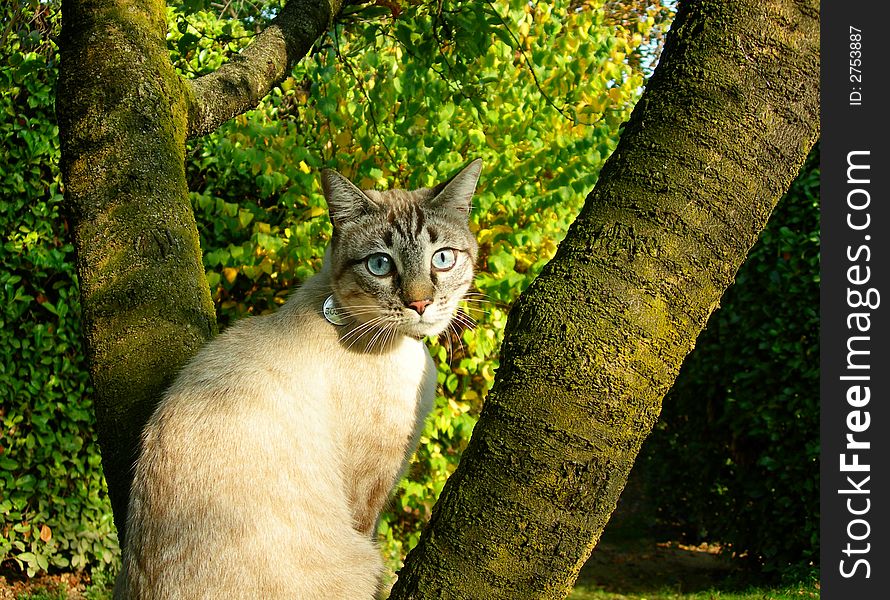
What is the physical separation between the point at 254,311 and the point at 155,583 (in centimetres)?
351

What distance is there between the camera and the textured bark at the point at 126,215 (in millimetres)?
2188

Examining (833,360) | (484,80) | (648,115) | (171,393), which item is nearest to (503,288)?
(484,80)

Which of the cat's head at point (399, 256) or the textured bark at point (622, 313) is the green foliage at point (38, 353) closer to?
the cat's head at point (399, 256)

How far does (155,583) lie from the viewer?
1.91 meters

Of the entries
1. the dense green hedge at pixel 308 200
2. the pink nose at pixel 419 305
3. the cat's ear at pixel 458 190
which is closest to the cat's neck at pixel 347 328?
the pink nose at pixel 419 305

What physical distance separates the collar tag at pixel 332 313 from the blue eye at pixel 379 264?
7.2 inches

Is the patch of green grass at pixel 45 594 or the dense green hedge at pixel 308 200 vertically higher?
the dense green hedge at pixel 308 200

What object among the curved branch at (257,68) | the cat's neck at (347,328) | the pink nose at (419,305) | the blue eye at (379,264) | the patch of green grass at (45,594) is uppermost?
the curved branch at (257,68)

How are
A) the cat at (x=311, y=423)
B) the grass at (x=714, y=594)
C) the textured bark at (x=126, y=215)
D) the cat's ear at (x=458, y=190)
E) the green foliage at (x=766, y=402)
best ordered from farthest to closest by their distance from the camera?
1. the green foliage at (x=766, y=402)
2. the grass at (x=714, y=594)
3. the cat's ear at (x=458, y=190)
4. the textured bark at (x=126, y=215)
5. the cat at (x=311, y=423)

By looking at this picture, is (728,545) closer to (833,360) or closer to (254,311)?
(833,360)

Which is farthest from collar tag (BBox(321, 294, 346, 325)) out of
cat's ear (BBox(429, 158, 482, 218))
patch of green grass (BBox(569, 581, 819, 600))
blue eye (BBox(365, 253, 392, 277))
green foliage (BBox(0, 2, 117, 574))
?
patch of green grass (BBox(569, 581, 819, 600))

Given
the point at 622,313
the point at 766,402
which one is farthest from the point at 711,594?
the point at 622,313

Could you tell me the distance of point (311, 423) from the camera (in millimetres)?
2236

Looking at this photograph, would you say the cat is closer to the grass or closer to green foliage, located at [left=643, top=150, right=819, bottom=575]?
green foliage, located at [left=643, top=150, right=819, bottom=575]
